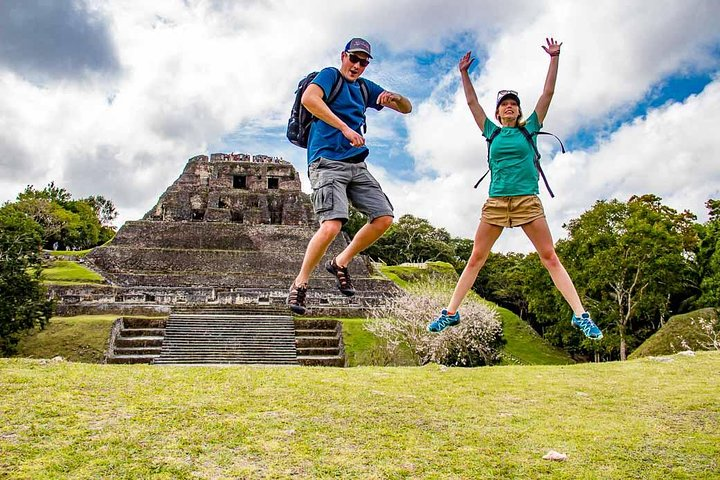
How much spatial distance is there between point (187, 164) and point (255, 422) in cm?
4813

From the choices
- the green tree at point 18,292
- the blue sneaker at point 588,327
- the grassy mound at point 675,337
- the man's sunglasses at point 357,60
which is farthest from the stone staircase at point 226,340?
the man's sunglasses at point 357,60

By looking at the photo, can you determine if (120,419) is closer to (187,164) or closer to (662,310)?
(662,310)

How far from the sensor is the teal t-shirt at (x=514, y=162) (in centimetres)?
442

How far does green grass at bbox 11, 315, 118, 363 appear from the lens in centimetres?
2330

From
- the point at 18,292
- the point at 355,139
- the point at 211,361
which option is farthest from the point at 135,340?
the point at 355,139

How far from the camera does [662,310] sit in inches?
1234

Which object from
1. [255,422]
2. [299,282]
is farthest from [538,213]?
[255,422]

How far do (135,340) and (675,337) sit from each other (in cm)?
2317

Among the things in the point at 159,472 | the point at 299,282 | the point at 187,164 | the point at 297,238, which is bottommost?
the point at 159,472

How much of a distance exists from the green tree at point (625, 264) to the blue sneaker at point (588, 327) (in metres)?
20.1

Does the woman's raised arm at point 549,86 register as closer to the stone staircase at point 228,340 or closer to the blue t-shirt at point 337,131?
the blue t-shirt at point 337,131

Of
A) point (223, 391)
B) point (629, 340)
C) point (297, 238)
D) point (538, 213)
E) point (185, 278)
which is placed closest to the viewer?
point (538, 213)

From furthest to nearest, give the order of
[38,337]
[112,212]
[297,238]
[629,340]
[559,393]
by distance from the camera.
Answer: [112,212]
[297,238]
[629,340]
[38,337]
[559,393]

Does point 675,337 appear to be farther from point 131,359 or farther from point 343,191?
point 343,191
